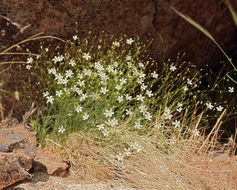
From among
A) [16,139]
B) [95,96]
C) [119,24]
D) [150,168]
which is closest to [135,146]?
[150,168]

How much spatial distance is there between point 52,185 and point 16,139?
1.65 ft

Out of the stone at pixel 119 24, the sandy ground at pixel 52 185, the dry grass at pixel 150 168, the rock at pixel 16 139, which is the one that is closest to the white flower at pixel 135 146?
the dry grass at pixel 150 168

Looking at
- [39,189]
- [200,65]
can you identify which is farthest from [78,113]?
[200,65]

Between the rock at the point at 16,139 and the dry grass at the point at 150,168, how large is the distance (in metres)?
0.38

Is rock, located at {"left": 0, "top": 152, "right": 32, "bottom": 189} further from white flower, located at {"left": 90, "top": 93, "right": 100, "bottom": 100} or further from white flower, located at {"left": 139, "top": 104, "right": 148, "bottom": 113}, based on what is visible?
white flower, located at {"left": 139, "top": 104, "right": 148, "bottom": 113}

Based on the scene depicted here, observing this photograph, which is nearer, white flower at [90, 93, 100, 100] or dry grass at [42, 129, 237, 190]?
dry grass at [42, 129, 237, 190]

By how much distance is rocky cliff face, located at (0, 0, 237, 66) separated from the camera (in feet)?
12.0

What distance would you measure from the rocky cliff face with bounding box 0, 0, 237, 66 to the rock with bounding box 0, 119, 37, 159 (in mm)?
994

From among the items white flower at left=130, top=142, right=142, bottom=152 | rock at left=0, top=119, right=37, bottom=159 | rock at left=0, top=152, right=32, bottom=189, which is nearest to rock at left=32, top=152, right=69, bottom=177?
rock at left=0, top=119, right=37, bottom=159

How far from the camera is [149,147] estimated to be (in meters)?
3.41

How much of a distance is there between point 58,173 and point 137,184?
2.34 ft

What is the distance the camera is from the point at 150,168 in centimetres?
315

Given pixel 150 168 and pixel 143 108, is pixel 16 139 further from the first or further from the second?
pixel 143 108

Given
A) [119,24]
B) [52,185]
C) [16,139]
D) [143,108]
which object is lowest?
[52,185]
